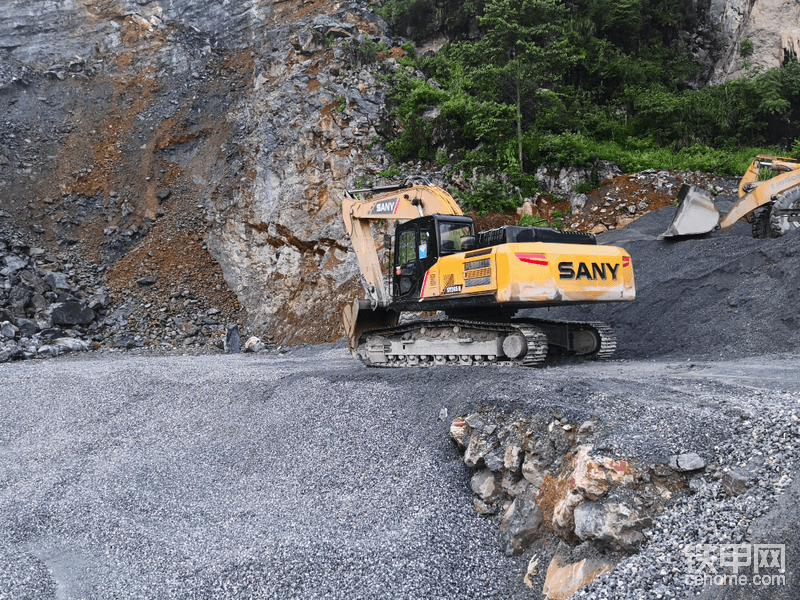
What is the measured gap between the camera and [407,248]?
9.27 meters

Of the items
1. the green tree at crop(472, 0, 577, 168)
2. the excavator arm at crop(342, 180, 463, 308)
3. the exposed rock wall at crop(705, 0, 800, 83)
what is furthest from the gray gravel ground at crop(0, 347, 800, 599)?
the exposed rock wall at crop(705, 0, 800, 83)

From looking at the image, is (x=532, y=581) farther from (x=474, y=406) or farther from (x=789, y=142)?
(x=789, y=142)

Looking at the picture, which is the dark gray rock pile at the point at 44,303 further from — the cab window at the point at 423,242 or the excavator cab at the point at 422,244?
the cab window at the point at 423,242

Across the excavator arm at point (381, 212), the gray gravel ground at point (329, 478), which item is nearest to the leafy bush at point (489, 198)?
the excavator arm at point (381, 212)

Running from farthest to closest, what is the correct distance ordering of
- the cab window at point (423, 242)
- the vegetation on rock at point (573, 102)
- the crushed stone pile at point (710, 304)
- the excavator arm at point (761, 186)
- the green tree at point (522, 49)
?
the green tree at point (522, 49)
the vegetation on rock at point (573, 102)
the excavator arm at point (761, 186)
the cab window at point (423, 242)
the crushed stone pile at point (710, 304)

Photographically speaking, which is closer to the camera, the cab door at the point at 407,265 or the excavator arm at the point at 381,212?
the cab door at the point at 407,265

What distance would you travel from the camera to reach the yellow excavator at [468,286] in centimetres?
758

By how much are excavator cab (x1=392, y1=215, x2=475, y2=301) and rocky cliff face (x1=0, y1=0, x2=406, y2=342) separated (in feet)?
19.7

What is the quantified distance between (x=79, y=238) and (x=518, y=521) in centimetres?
1967

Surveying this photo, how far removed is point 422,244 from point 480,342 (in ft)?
5.90

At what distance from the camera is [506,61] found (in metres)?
18.1

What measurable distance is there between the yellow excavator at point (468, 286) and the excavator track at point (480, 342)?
0.05 feet

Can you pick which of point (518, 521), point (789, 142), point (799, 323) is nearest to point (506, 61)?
point (789, 142)

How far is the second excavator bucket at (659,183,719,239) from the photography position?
1230 cm
